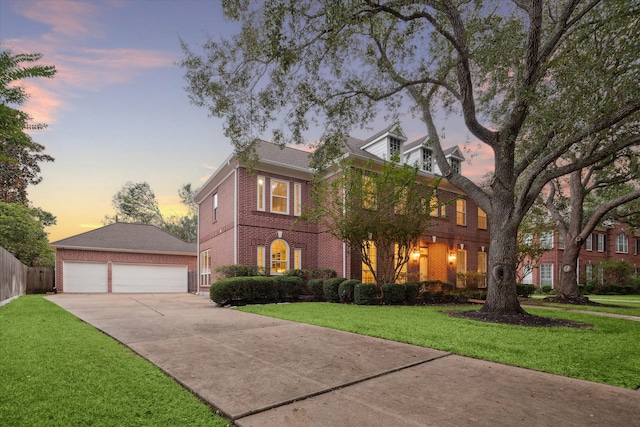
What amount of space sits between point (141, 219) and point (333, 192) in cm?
3709

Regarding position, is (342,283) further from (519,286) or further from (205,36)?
(519,286)

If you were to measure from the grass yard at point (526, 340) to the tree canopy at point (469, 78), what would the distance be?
6.79 ft

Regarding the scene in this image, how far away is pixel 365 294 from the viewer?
1241 cm

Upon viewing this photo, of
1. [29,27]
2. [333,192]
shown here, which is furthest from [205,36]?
[333,192]

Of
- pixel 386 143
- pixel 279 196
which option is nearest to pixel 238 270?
pixel 279 196

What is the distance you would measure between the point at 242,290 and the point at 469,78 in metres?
9.53

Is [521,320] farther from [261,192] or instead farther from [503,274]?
[261,192]

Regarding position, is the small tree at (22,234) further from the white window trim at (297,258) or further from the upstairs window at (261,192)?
the white window trim at (297,258)

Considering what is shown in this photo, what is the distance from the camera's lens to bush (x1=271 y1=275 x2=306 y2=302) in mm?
13336

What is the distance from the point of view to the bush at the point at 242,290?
11883 millimetres

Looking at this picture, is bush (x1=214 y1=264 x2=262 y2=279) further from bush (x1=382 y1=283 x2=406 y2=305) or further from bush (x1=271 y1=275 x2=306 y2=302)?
bush (x1=382 y1=283 x2=406 y2=305)

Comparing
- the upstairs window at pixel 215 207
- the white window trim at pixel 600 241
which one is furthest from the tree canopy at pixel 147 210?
the white window trim at pixel 600 241

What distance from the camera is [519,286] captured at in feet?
58.2

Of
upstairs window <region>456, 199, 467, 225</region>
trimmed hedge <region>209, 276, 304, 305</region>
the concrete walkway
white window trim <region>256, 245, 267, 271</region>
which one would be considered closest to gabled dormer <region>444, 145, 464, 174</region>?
upstairs window <region>456, 199, 467, 225</region>
